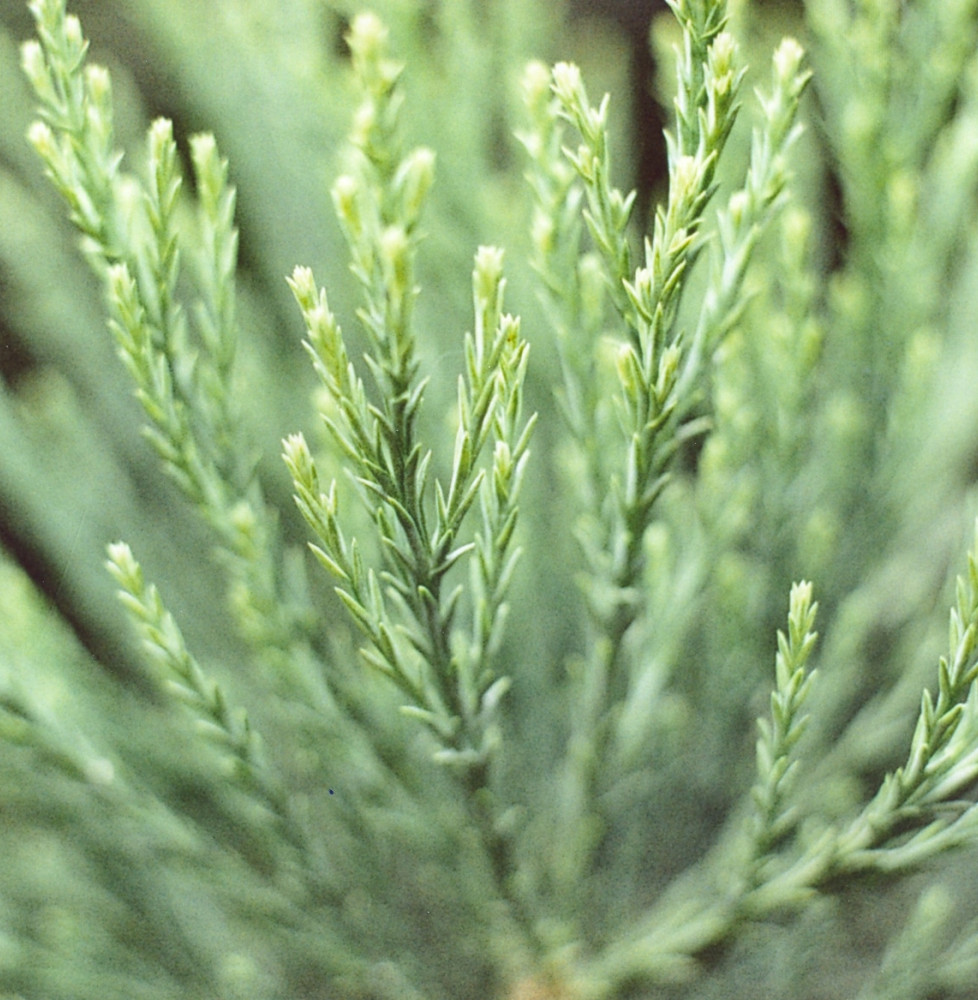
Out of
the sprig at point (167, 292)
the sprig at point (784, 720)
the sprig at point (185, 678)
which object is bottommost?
the sprig at point (784, 720)

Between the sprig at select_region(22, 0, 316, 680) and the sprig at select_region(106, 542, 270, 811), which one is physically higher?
the sprig at select_region(22, 0, 316, 680)

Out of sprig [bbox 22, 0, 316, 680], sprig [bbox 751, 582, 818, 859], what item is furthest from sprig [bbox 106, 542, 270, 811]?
sprig [bbox 751, 582, 818, 859]

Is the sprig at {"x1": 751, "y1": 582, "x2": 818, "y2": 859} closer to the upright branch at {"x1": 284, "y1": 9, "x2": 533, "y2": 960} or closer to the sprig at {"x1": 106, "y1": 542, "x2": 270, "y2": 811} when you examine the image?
the upright branch at {"x1": 284, "y1": 9, "x2": 533, "y2": 960}

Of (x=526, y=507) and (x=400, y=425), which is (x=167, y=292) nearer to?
(x=400, y=425)

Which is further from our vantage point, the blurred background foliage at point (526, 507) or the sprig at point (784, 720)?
the blurred background foliage at point (526, 507)

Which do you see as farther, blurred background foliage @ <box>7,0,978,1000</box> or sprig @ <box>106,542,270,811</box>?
blurred background foliage @ <box>7,0,978,1000</box>

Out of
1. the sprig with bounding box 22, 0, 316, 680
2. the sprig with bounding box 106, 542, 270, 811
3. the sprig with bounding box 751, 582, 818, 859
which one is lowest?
the sprig with bounding box 751, 582, 818, 859

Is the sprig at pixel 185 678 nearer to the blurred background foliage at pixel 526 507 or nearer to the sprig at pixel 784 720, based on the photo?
the blurred background foliage at pixel 526 507

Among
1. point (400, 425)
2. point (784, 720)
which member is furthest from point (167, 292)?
point (784, 720)

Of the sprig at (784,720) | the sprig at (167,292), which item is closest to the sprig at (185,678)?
the sprig at (167,292)
